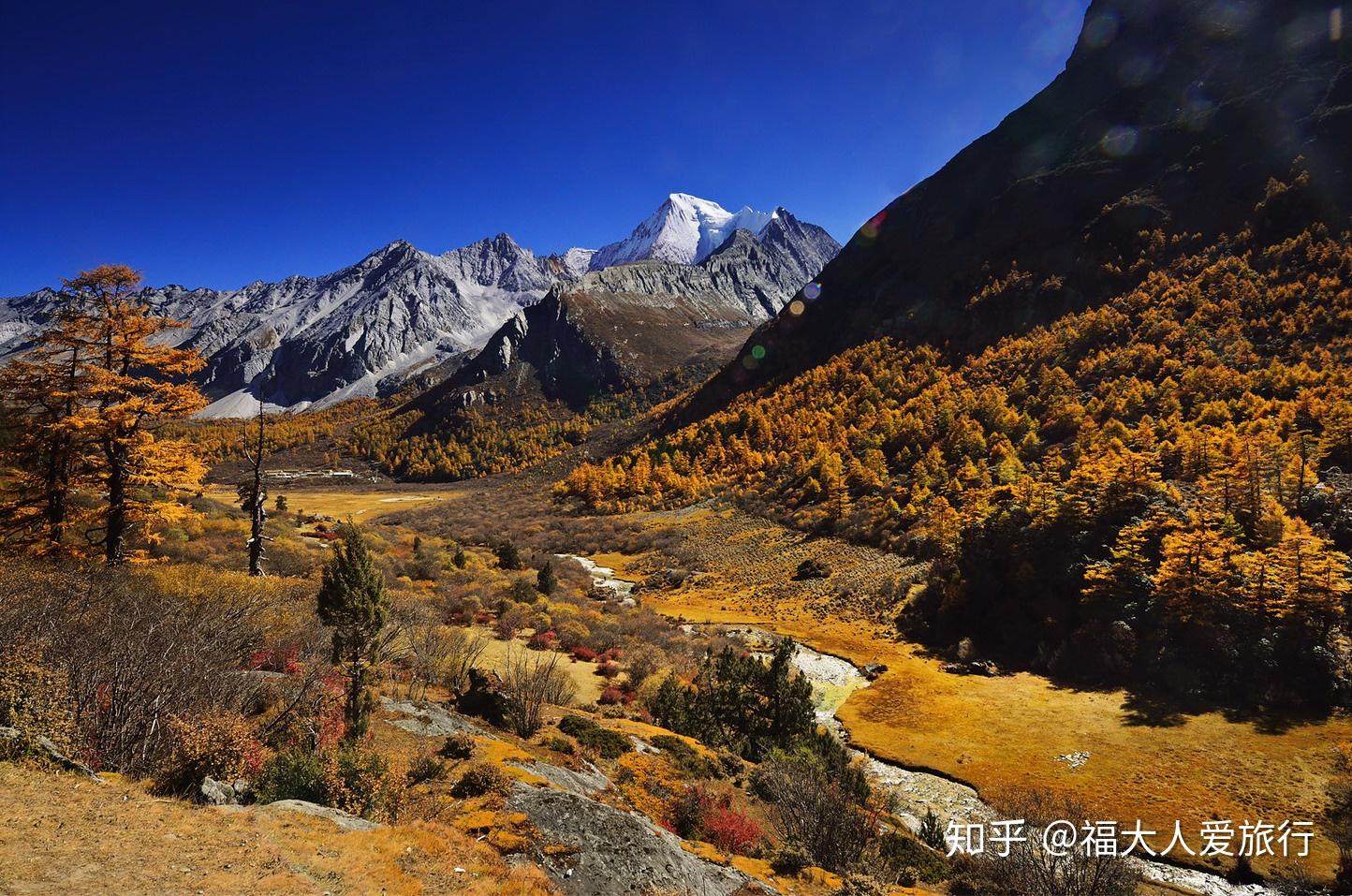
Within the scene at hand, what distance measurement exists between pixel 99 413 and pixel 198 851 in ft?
55.0

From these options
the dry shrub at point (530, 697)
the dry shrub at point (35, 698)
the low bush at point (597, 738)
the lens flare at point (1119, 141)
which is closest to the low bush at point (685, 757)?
the low bush at point (597, 738)

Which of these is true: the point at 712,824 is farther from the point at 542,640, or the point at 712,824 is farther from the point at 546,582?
the point at 546,582

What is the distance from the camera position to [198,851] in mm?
6020

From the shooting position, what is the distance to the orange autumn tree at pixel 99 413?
1645 centimetres

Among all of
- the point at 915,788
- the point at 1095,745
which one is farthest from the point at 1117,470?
the point at 915,788

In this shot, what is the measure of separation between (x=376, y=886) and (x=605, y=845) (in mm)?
3654

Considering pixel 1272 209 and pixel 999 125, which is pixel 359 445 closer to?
pixel 999 125

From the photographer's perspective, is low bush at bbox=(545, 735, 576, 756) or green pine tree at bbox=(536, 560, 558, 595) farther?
green pine tree at bbox=(536, 560, 558, 595)

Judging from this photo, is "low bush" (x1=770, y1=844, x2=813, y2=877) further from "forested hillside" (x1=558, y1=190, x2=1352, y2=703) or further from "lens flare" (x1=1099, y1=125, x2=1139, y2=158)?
"lens flare" (x1=1099, y1=125, x2=1139, y2=158)

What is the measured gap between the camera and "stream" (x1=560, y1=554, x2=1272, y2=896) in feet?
37.9

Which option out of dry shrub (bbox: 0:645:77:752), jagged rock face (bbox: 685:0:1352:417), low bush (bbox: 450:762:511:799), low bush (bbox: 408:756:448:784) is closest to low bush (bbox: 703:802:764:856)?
low bush (bbox: 450:762:511:799)

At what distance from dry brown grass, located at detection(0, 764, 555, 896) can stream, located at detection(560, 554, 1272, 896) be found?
12.1 m

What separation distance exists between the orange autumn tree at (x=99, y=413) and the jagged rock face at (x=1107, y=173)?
266ft

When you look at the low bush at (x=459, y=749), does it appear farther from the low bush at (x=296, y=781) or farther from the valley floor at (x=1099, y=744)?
the valley floor at (x=1099, y=744)
